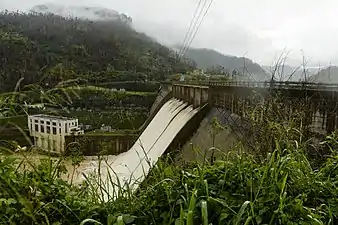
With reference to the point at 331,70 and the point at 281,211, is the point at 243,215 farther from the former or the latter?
the point at 331,70

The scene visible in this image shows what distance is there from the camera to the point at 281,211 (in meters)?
1.19

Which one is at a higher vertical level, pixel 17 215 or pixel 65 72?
pixel 65 72

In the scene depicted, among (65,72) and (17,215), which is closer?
(17,215)

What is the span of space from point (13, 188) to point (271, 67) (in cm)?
271

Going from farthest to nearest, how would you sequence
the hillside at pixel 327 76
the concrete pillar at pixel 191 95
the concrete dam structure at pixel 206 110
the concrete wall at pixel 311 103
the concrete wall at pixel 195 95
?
the concrete pillar at pixel 191 95, the concrete wall at pixel 195 95, the hillside at pixel 327 76, the concrete wall at pixel 311 103, the concrete dam structure at pixel 206 110

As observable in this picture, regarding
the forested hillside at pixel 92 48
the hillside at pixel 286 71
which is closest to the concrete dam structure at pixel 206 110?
the hillside at pixel 286 71

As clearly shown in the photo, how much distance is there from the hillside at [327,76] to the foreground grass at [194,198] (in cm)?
298

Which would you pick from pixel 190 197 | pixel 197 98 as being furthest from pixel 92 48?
pixel 190 197

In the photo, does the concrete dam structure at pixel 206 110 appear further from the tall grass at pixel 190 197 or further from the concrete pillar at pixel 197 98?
the tall grass at pixel 190 197

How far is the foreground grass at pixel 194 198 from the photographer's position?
1221mm

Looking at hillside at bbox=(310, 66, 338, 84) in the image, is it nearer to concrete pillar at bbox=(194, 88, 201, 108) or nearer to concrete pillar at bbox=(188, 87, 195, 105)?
concrete pillar at bbox=(194, 88, 201, 108)

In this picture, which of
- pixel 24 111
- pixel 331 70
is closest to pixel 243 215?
pixel 24 111

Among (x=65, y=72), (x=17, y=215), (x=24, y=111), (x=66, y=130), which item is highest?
(x=65, y=72)

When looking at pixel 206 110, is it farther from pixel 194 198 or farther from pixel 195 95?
pixel 194 198
